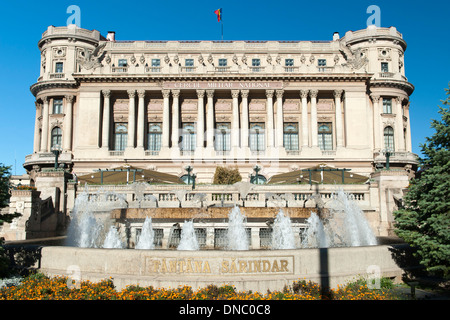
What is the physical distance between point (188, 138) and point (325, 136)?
1703 cm

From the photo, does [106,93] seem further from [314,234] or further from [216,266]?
[216,266]

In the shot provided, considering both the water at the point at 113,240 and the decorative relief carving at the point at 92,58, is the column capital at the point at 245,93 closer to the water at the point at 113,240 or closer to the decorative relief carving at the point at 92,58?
the decorative relief carving at the point at 92,58

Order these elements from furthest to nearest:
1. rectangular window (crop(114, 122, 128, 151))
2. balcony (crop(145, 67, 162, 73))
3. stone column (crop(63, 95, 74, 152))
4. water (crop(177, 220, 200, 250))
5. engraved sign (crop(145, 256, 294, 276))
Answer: stone column (crop(63, 95, 74, 152))
rectangular window (crop(114, 122, 128, 151))
balcony (crop(145, 67, 162, 73))
water (crop(177, 220, 200, 250))
engraved sign (crop(145, 256, 294, 276))

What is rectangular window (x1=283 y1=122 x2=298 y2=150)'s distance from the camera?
50094mm

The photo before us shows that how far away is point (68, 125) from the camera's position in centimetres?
5081

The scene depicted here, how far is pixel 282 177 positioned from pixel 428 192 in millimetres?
22426

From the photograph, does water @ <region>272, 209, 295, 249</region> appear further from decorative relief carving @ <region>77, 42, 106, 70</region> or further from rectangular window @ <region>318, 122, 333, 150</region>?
decorative relief carving @ <region>77, 42, 106, 70</region>

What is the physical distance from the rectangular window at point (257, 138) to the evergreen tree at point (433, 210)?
35234 mm

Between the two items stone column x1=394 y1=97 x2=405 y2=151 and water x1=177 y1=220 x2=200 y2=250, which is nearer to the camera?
water x1=177 y1=220 x2=200 y2=250

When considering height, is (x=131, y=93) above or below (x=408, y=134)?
above

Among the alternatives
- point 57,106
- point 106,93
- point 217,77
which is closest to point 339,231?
point 217,77

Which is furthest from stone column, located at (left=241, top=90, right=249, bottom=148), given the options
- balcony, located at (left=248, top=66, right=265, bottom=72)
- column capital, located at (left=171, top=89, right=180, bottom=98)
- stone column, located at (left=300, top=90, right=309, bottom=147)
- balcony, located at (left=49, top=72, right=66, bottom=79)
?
balcony, located at (left=49, top=72, right=66, bottom=79)

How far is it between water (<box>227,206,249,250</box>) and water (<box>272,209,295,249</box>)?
49.0 inches
